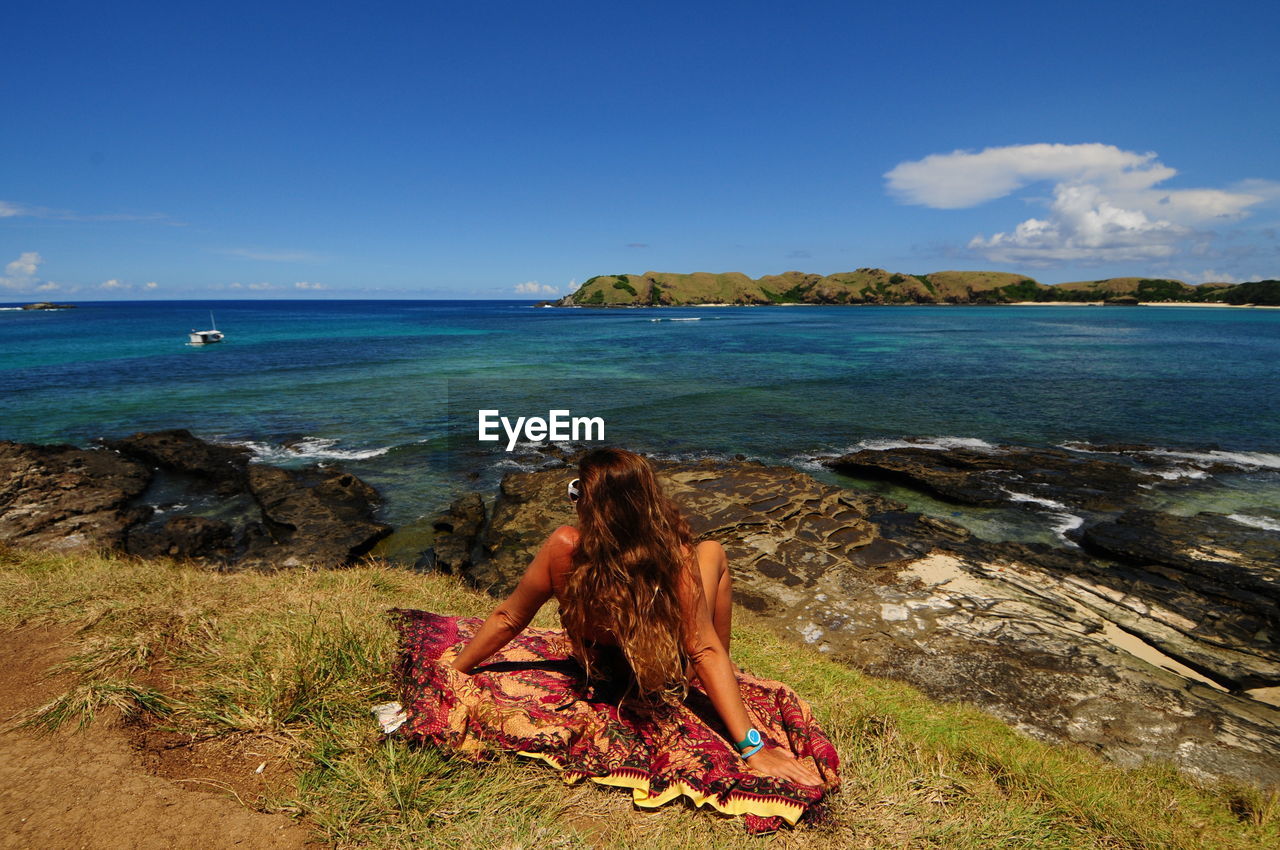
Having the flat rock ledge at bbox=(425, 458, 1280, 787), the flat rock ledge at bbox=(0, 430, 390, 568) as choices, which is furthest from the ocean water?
the flat rock ledge at bbox=(425, 458, 1280, 787)

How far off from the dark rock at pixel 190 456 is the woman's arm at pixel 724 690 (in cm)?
1649

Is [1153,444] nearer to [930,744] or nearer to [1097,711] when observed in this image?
[1097,711]

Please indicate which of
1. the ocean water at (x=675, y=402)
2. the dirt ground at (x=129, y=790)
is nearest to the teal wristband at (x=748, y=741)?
the dirt ground at (x=129, y=790)

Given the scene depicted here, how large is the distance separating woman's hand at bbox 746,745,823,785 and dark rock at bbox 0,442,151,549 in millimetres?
14385

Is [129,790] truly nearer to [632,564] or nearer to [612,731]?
[612,731]

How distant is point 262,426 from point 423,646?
2317 centimetres

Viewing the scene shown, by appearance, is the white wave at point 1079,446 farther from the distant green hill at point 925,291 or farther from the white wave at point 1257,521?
the distant green hill at point 925,291

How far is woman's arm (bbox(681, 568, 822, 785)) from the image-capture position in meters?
3.27

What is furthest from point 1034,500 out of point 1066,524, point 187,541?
point 187,541

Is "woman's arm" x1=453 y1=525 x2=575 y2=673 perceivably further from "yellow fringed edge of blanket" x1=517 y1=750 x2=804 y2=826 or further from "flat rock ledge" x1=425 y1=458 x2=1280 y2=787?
"flat rock ledge" x1=425 y1=458 x2=1280 y2=787

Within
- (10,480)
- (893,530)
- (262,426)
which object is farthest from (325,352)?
(893,530)

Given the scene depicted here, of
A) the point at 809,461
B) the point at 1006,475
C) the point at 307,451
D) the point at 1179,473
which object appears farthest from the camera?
the point at 307,451

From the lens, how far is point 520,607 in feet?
11.6

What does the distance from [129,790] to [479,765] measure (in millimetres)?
1948
